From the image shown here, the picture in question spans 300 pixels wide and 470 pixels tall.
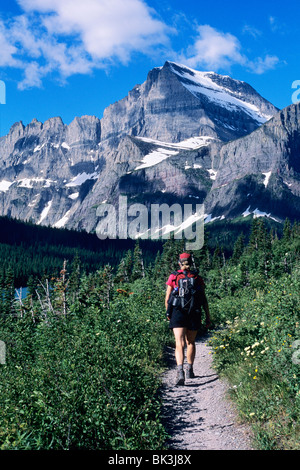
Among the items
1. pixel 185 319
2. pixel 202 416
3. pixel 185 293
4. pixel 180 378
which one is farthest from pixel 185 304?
pixel 202 416

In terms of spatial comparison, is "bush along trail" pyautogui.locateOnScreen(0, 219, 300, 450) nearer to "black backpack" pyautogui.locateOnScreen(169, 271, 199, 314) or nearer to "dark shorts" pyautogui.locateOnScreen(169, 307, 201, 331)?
"dark shorts" pyautogui.locateOnScreen(169, 307, 201, 331)

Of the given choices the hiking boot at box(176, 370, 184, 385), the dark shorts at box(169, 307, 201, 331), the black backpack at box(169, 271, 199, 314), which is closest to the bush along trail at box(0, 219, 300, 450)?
the hiking boot at box(176, 370, 184, 385)

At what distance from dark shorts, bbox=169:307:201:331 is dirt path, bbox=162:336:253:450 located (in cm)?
123

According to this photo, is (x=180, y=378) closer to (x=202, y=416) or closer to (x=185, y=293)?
(x=202, y=416)

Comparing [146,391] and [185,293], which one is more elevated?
[185,293]

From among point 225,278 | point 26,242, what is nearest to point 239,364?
point 225,278

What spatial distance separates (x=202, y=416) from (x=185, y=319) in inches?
96.8

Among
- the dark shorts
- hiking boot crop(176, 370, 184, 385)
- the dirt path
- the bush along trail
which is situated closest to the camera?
the bush along trail

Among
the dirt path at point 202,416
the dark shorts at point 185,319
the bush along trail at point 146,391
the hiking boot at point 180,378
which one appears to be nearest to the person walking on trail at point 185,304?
the dark shorts at point 185,319

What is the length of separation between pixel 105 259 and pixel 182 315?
175700mm

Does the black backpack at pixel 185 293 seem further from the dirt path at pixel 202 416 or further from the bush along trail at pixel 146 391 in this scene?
the dirt path at pixel 202 416

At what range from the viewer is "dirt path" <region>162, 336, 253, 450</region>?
539 centimetres

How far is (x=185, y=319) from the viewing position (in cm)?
859

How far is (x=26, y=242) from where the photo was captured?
188375 millimetres
